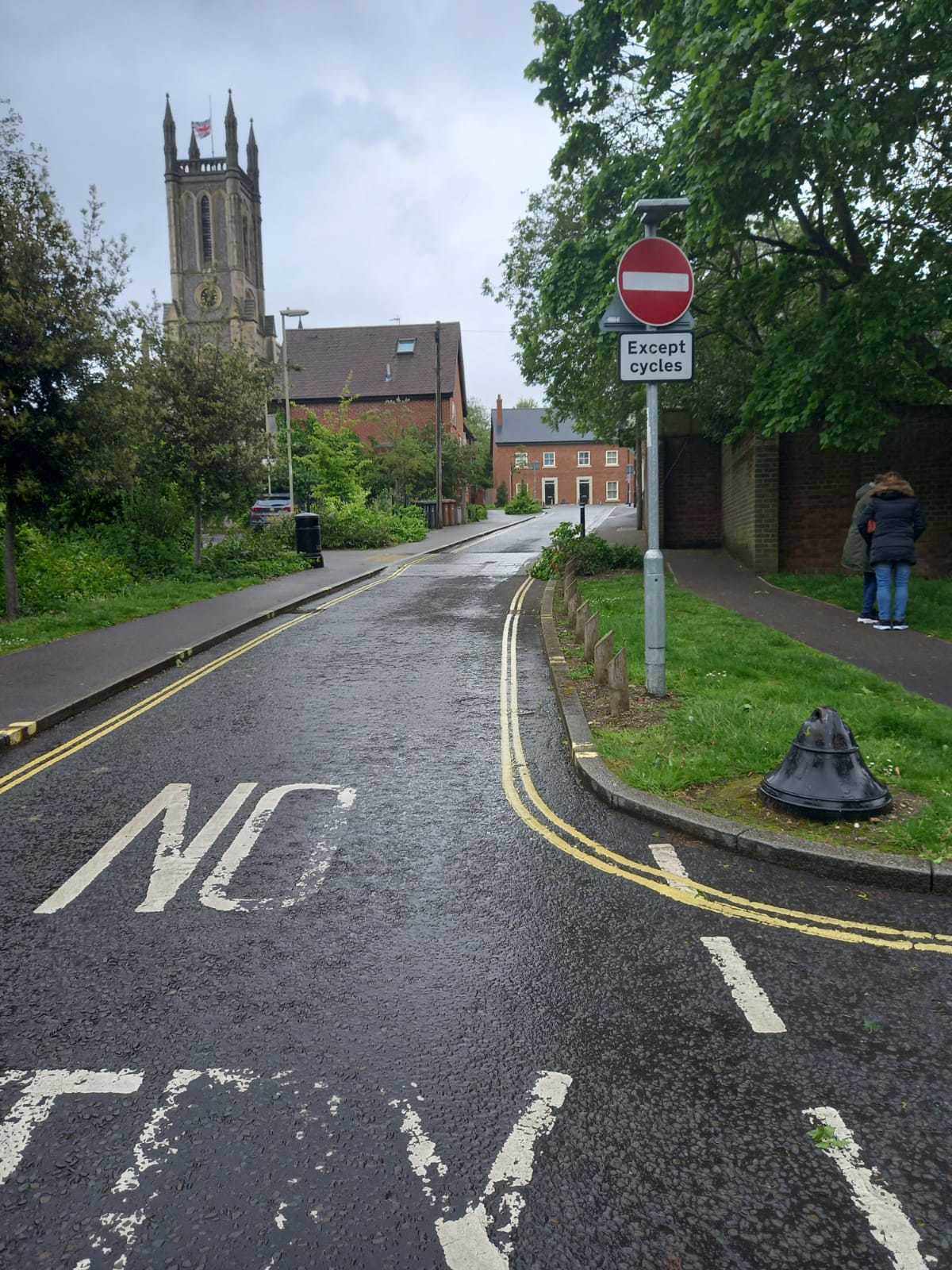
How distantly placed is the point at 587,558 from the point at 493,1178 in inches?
688

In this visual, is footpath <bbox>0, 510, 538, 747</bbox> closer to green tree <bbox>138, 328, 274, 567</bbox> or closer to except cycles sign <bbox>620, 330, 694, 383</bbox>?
green tree <bbox>138, 328, 274, 567</bbox>

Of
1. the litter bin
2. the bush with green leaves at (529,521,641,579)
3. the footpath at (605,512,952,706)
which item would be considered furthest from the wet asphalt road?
the litter bin

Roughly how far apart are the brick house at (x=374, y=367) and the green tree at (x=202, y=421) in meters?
46.6

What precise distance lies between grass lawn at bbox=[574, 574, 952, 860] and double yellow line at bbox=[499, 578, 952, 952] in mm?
646

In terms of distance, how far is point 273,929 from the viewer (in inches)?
166

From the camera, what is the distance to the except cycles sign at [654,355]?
305 inches

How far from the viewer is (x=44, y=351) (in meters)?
13.5

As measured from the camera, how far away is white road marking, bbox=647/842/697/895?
15.1 feet

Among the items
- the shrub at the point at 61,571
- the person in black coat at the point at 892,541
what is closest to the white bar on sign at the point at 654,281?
the person in black coat at the point at 892,541

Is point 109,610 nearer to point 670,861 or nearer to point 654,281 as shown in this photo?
point 654,281

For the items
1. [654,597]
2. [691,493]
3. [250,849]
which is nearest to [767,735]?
[654,597]

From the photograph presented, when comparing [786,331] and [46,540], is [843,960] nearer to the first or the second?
[786,331]

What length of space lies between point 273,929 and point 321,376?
70275 mm

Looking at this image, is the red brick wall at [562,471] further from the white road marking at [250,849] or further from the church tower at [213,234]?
the white road marking at [250,849]
